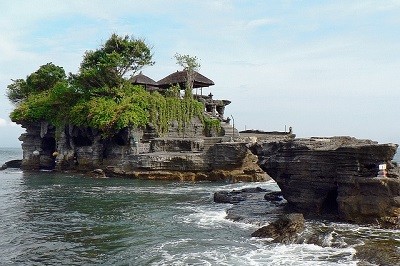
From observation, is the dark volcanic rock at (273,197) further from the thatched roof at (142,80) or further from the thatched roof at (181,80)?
the thatched roof at (142,80)

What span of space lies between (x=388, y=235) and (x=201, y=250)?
270 inches

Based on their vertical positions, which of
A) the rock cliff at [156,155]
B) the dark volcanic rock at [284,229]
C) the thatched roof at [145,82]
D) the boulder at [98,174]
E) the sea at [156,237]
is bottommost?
the sea at [156,237]

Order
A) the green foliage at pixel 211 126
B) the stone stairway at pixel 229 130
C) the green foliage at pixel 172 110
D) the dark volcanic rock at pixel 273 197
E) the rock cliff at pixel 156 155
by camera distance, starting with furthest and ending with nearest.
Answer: the green foliage at pixel 211 126
the stone stairway at pixel 229 130
the green foliage at pixel 172 110
the rock cliff at pixel 156 155
the dark volcanic rock at pixel 273 197

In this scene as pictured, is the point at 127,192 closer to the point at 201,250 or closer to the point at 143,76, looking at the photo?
the point at 201,250

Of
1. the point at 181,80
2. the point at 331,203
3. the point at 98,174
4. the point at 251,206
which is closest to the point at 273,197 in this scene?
the point at 251,206

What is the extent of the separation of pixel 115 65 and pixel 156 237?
1218 inches

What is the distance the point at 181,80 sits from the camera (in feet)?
171

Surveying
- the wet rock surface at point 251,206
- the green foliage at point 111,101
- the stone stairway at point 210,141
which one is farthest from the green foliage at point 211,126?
the wet rock surface at point 251,206

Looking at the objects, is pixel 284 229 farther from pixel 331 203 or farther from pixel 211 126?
pixel 211 126

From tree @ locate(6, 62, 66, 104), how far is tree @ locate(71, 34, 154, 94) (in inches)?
372

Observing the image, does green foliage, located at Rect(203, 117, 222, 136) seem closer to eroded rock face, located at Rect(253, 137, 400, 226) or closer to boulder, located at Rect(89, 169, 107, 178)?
boulder, located at Rect(89, 169, 107, 178)

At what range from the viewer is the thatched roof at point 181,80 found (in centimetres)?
5212

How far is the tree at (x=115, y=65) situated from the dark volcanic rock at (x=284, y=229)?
32176mm

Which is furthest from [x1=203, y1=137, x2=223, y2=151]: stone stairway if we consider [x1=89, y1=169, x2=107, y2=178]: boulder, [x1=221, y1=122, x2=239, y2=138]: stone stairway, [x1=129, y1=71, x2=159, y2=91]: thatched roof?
[x1=129, y1=71, x2=159, y2=91]: thatched roof
